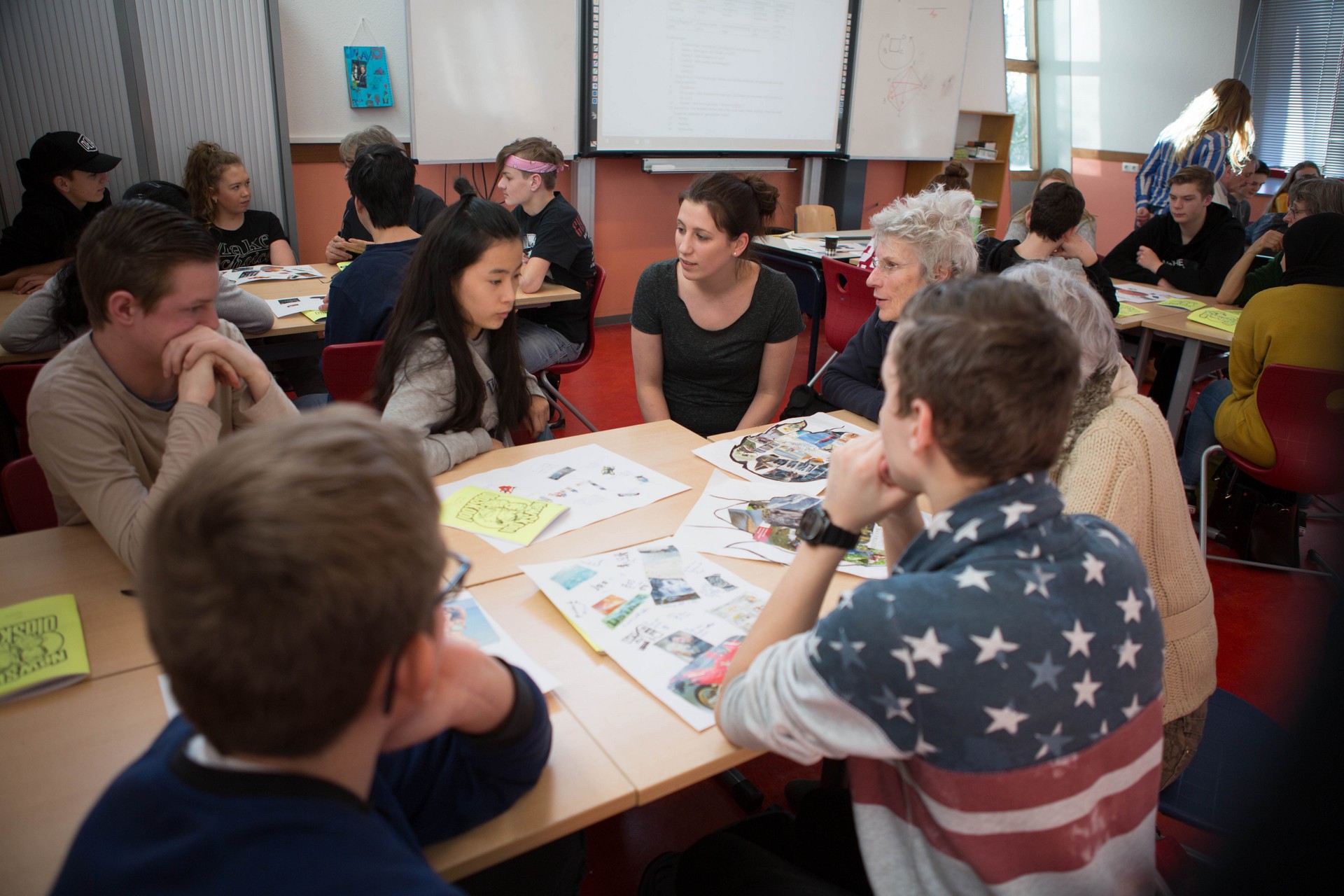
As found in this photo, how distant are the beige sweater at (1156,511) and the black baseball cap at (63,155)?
4086 mm

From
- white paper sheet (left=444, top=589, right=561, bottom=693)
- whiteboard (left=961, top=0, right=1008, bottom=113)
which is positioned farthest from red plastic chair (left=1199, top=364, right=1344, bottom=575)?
whiteboard (left=961, top=0, right=1008, bottom=113)

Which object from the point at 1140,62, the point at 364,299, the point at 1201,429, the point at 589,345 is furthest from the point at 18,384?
the point at 1140,62

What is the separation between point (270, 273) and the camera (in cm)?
373

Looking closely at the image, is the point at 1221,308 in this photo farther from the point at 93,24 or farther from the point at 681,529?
the point at 93,24

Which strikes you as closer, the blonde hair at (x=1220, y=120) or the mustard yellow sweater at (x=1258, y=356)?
the mustard yellow sweater at (x=1258, y=356)

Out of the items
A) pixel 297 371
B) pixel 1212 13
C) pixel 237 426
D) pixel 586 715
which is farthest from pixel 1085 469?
pixel 1212 13

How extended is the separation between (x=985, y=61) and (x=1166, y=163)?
281cm

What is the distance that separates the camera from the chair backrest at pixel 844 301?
371 centimetres

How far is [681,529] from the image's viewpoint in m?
1.57

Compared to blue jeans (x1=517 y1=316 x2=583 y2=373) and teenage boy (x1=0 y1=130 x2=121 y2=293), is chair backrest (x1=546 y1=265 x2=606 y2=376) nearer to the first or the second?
blue jeans (x1=517 y1=316 x2=583 y2=373)

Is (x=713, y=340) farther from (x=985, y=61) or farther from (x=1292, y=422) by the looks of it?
(x=985, y=61)

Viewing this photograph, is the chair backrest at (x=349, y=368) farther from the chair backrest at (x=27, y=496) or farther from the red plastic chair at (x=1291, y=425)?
the red plastic chair at (x=1291, y=425)

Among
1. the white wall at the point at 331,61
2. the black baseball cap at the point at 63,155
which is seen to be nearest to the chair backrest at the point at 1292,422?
the white wall at the point at 331,61

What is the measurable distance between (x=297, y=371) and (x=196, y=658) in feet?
10.3
